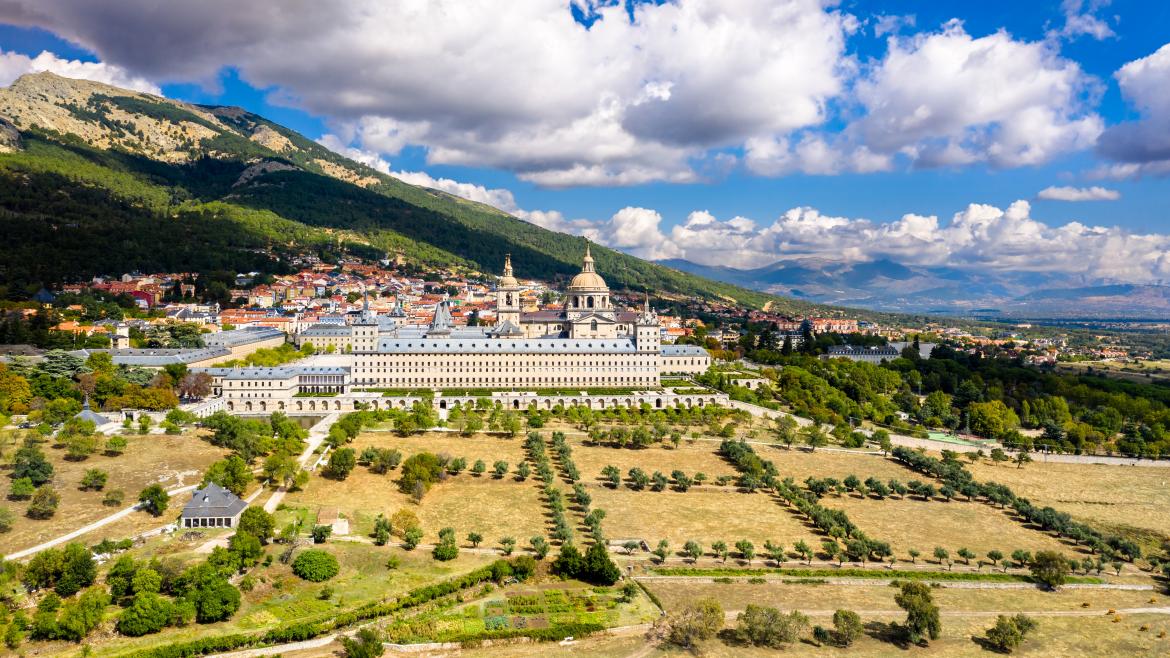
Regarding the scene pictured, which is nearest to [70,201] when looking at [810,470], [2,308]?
[2,308]

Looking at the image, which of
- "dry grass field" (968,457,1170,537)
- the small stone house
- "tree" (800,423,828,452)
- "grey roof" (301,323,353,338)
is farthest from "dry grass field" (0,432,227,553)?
"dry grass field" (968,457,1170,537)

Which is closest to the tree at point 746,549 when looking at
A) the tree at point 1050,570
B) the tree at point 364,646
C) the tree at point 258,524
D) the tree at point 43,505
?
the tree at point 1050,570

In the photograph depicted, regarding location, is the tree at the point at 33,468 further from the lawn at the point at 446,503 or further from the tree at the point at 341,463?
the tree at the point at 341,463

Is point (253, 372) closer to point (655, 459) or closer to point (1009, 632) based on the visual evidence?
point (655, 459)

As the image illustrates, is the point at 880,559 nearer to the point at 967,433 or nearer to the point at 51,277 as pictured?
the point at 967,433

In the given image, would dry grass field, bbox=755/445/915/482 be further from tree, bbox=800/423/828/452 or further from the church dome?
the church dome
